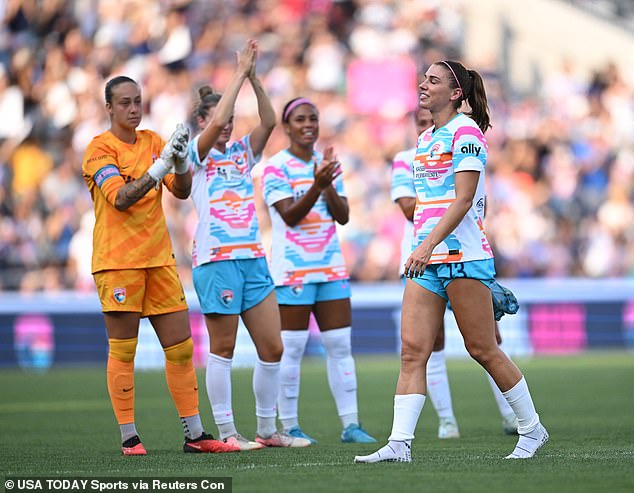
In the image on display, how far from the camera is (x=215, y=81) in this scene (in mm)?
23906

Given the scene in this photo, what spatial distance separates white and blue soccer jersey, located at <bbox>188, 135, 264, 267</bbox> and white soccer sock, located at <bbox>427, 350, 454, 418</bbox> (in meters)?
1.91

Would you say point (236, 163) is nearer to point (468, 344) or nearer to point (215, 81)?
point (468, 344)

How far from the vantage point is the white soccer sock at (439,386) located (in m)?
10.1

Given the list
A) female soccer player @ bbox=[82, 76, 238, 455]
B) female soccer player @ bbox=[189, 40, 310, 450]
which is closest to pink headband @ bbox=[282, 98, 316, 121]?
female soccer player @ bbox=[189, 40, 310, 450]

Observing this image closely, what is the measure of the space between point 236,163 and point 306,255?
110cm

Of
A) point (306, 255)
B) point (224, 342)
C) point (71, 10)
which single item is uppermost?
point (71, 10)

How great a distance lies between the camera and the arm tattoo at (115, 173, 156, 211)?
27.2ft

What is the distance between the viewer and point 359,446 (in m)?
9.12

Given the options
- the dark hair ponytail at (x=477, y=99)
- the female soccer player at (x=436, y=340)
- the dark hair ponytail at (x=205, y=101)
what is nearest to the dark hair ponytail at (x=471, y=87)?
the dark hair ponytail at (x=477, y=99)

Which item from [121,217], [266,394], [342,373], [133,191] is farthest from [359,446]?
[133,191]

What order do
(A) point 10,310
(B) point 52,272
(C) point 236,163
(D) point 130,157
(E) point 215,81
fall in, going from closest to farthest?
(D) point 130,157 → (C) point 236,163 → (A) point 10,310 → (B) point 52,272 → (E) point 215,81

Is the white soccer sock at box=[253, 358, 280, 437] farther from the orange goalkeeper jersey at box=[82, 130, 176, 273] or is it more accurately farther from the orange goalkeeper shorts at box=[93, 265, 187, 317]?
the orange goalkeeper jersey at box=[82, 130, 176, 273]

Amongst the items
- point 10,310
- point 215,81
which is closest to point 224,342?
point 10,310

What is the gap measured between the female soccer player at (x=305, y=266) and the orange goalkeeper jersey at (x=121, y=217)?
1506 mm
